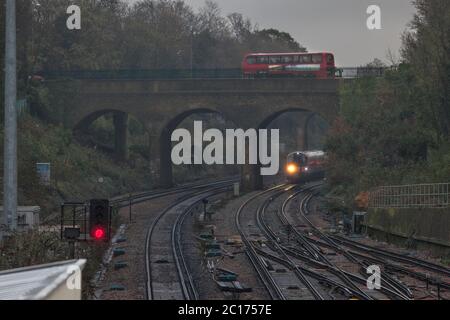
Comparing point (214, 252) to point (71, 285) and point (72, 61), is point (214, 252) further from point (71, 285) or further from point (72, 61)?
point (72, 61)

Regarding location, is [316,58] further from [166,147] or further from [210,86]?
[166,147]

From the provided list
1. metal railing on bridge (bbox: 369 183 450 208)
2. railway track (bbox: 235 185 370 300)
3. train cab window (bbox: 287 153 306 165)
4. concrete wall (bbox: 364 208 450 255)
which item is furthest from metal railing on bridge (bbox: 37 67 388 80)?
concrete wall (bbox: 364 208 450 255)

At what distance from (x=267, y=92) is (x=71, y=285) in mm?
54067

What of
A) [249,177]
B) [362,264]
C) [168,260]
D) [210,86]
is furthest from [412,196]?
[210,86]

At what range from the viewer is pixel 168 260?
2814cm

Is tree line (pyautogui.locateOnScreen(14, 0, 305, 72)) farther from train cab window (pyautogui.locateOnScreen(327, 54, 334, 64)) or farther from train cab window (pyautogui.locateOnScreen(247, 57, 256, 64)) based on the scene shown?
train cab window (pyautogui.locateOnScreen(327, 54, 334, 64))

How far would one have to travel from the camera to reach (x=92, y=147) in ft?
230

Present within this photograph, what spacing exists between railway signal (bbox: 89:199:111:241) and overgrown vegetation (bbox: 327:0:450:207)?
69.0 feet

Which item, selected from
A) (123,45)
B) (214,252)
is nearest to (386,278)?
(214,252)

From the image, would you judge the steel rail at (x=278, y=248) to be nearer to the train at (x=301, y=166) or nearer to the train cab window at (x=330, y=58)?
the train at (x=301, y=166)

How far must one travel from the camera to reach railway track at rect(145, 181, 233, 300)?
21.9 meters

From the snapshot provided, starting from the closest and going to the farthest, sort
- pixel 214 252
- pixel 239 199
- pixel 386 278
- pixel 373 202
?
pixel 386 278
pixel 214 252
pixel 373 202
pixel 239 199

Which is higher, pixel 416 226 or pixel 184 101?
pixel 184 101

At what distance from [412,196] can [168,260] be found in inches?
476
